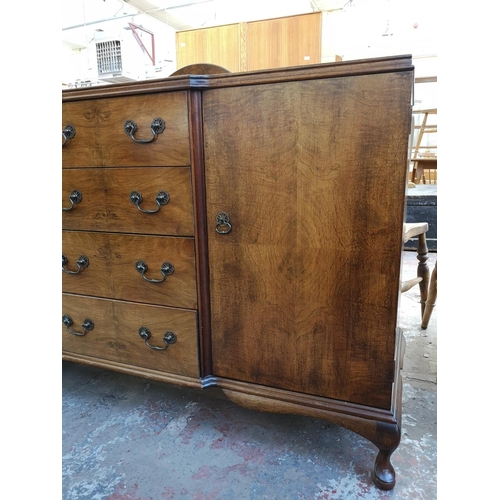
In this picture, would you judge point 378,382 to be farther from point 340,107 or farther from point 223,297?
point 340,107

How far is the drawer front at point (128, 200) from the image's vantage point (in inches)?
41.0

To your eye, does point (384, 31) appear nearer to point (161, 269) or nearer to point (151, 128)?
point (151, 128)

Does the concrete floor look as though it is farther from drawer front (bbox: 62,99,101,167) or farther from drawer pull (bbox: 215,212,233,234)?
drawer front (bbox: 62,99,101,167)

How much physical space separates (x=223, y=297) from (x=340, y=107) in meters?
0.55

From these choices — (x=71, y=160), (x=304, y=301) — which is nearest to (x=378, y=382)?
(x=304, y=301)

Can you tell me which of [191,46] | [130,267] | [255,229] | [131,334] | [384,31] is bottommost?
[131,334]

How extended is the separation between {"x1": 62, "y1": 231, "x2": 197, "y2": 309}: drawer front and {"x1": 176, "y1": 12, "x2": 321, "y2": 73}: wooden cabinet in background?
94 centimetres

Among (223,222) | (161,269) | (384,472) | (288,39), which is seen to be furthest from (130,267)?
(288,39)

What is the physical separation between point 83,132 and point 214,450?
952mm

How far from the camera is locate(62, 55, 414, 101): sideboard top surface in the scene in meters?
0.82

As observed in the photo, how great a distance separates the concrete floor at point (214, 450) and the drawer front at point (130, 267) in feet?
1.31

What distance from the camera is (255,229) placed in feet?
3.28
